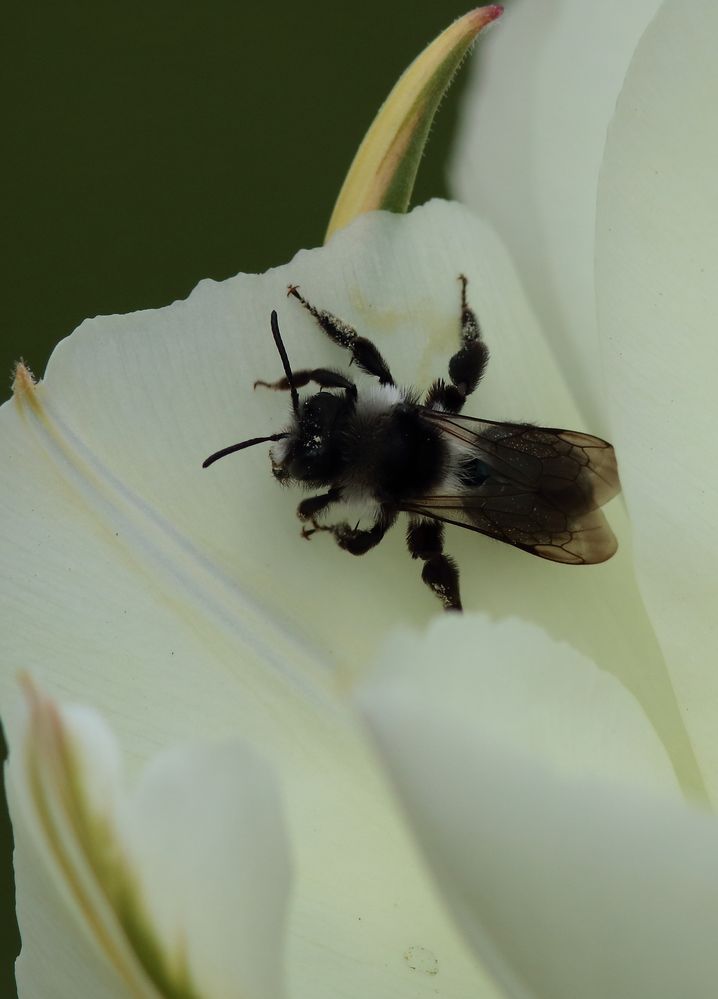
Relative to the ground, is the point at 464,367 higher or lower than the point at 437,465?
higher

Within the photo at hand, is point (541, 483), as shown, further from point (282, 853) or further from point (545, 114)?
point (282, 853)

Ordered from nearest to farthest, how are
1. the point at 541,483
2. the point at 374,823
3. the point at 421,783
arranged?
the point at 421,783 → the point at 374,823 → the point at 541,483

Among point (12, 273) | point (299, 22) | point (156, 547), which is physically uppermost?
point (156, 547)

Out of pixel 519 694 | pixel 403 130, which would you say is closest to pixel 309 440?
pixel 403 130

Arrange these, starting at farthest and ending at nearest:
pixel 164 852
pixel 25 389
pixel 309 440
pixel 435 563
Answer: pixel 309 440 < pixel 435 563 < pixel 25 389 < pixel 164 852

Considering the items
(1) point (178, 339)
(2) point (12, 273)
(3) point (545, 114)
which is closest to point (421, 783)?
(1) point (178, 339)

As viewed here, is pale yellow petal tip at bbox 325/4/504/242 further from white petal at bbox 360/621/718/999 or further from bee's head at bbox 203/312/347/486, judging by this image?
white petal at bbox 360/621/718/999

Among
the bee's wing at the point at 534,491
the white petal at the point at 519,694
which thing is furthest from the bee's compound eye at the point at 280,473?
the white petal at the point at 519,694

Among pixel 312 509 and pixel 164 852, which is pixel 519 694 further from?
pixel 312 509
